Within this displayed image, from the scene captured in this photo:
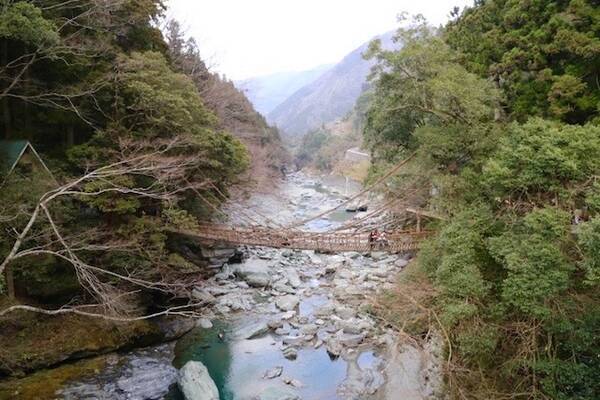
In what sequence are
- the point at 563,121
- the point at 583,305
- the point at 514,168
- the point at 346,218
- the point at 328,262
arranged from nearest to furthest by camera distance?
the point at 583,305 < the point at 514,168 < the point at 563,121 < the point at 328,262 < the point at 346,218

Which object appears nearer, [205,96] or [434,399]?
[434,399]

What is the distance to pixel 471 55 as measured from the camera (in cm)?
780

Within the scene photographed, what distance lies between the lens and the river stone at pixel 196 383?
588 centimetres

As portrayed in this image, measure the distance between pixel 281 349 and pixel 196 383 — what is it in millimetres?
1749

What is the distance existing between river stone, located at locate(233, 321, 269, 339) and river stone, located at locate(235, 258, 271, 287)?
5.58 ft

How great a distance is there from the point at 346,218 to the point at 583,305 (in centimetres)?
1381

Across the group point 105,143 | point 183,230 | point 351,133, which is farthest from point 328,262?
point 351,133

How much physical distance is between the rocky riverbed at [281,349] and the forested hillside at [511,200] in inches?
53.6

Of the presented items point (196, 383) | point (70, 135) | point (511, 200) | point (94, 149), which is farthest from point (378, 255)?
point (70, 135)

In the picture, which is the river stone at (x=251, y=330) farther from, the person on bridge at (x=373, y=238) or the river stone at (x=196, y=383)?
the person on bridge at (x=373, y=238)

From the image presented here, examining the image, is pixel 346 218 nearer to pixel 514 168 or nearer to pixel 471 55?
pixel 471 55

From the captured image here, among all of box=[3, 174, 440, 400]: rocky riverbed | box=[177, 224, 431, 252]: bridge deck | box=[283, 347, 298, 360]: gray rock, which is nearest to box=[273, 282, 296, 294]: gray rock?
box=[3, 174, 440, 400]: rocky riverbed

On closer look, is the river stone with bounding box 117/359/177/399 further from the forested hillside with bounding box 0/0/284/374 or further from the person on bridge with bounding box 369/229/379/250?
the person on bridge with bounding box 369/229/379/250

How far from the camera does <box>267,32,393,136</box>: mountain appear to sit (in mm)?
66250
